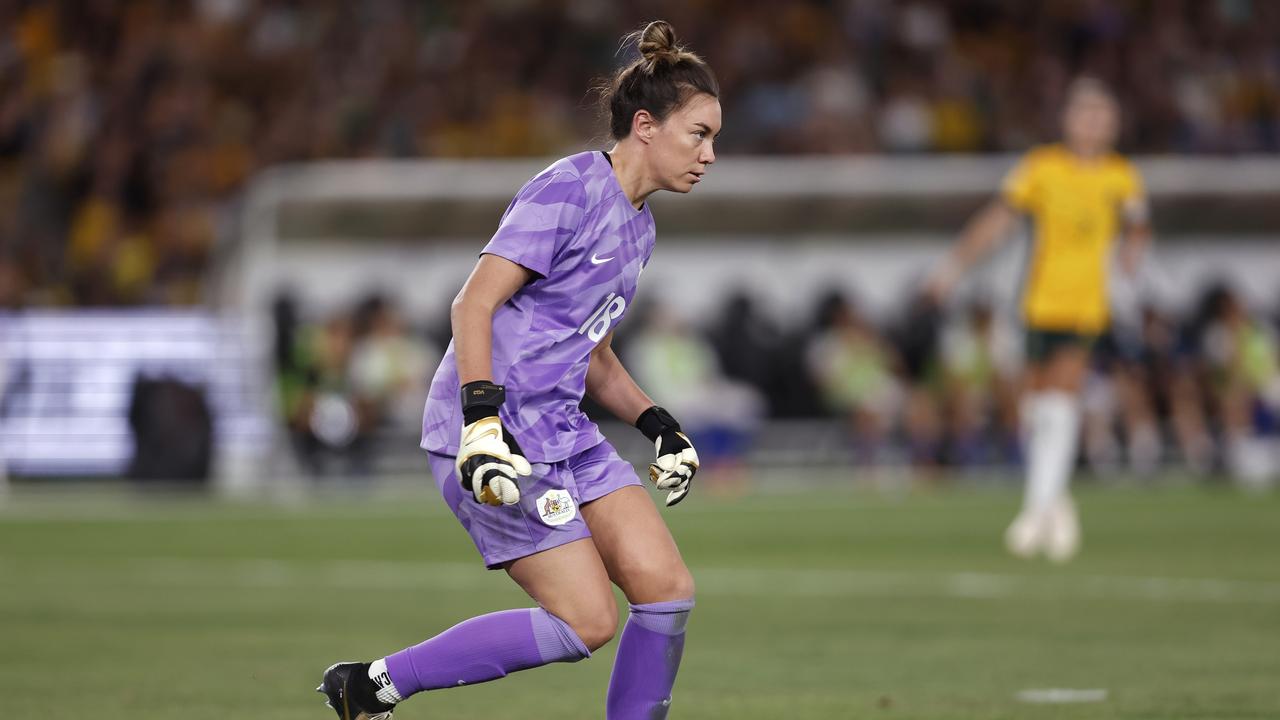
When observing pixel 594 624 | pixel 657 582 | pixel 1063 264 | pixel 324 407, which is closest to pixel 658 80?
pixel 657 582

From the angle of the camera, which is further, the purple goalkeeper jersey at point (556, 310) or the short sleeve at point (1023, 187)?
the short sleeve at point (1023, 187)

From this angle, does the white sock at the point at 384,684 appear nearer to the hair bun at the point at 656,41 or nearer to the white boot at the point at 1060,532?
the hair bun at the point at 656,41

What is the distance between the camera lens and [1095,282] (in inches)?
481

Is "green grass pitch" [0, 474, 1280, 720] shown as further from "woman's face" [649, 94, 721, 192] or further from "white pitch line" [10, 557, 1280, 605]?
"woman's face" [649, 94, 721, 192]

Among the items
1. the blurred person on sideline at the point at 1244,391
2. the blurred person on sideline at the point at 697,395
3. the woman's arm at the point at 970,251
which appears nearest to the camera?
the woman's arm at the point at 970,251

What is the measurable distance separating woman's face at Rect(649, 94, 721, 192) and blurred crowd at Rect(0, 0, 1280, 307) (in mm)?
19138

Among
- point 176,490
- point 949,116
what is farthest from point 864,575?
point 949,116

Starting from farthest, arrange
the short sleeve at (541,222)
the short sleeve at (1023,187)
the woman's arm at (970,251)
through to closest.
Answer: the short sleeve at (1023,187)
the woman's arm at (970,251)
the short sleeve at (541,222)

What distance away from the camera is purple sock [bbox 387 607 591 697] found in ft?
16.3

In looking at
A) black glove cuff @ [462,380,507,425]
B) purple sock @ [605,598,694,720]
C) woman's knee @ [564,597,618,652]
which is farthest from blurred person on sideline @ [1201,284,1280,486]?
black glove cuff @ [462,380,507,425]

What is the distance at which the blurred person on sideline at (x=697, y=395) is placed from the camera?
22406mm

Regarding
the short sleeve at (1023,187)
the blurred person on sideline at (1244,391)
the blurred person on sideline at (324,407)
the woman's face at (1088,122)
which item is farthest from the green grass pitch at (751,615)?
the blurred person on sideline at (1244,391)

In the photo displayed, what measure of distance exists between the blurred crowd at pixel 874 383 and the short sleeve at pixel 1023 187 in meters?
10.3

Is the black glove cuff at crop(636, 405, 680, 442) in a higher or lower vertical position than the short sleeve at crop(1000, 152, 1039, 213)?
lower
